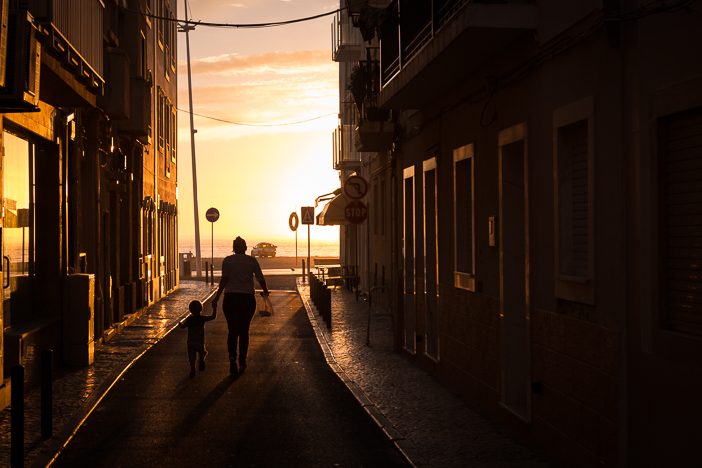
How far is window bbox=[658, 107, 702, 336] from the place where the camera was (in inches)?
249

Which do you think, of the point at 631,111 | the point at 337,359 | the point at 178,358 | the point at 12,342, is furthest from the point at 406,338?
the point at 631,111

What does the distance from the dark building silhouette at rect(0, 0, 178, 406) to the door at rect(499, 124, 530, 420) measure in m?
4.70

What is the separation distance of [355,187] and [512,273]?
9330 mm

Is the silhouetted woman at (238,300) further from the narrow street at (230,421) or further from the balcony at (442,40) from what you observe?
the balcony at (442,40)

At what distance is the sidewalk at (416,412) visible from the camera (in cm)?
886

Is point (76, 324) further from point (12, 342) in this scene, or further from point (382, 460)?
point (382, 460)

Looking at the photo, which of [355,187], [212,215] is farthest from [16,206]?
[212,215]

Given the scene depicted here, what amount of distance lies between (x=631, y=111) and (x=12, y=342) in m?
8.15

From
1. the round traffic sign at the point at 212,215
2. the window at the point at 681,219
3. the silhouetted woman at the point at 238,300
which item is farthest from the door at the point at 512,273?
the round traffic sign at the point at 212,215

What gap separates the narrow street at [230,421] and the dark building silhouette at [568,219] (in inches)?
61.4

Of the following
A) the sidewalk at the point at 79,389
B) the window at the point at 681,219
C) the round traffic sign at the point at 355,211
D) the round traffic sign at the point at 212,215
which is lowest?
the sidewalk at the point at 79,389

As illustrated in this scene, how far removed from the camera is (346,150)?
38.1 meters

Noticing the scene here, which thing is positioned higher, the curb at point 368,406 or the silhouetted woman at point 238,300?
the silhouetted woman at point 238,300

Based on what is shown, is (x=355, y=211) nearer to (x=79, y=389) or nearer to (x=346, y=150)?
(x=79, y=389)
